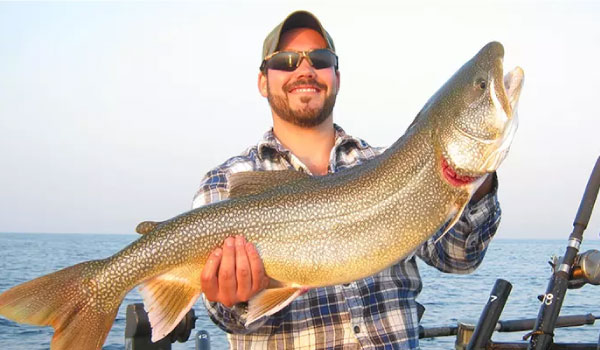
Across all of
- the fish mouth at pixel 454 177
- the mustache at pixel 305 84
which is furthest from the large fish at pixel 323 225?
the mustache at pixel 305 84

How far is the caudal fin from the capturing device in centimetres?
342

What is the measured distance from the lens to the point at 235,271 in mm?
3455

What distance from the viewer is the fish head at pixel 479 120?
3.42 metres

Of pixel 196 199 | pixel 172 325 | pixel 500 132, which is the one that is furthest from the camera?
pixel 196 199

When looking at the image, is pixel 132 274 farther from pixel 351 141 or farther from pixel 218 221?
pixel 351 141

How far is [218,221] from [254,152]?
119 cm

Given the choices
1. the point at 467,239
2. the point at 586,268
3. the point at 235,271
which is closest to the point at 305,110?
the point at 467,239

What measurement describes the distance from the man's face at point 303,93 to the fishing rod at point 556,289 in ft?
6.85

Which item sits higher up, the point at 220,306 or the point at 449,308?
the point at 220,306

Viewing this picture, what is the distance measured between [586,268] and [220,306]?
103 inches

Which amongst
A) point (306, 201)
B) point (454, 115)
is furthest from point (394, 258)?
point (454, 115)

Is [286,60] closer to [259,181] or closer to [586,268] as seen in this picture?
[259,181]

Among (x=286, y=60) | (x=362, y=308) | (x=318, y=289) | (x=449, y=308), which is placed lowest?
(x=449, y=308)

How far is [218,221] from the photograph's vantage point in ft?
11.6
